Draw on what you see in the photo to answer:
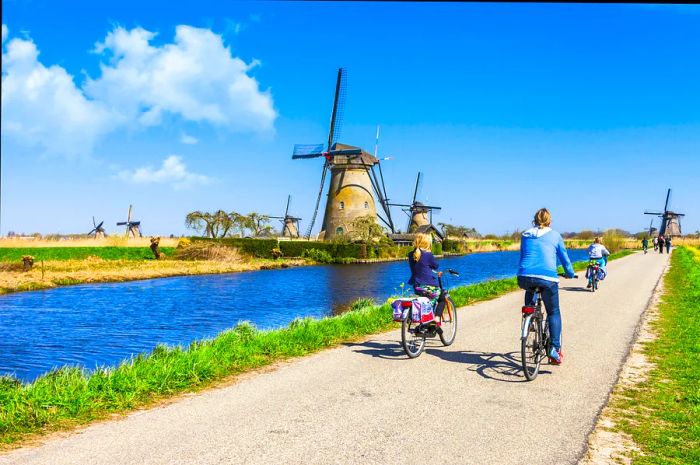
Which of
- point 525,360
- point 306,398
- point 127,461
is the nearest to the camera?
point 127,461

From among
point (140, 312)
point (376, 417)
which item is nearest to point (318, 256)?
point (140, 312)

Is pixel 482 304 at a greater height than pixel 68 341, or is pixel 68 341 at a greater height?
pixel 482 304

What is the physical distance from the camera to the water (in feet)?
39.9

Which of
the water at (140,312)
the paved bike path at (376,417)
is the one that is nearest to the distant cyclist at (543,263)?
the paved bike path at (376,417)

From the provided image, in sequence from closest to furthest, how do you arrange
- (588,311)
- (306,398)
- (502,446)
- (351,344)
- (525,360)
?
(502,446) → (306,398) → (525,360) → (351,344) → (588,311)

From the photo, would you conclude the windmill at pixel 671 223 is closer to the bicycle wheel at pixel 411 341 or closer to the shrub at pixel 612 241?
the shrub at pixel 612 241

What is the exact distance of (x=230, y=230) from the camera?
61469 millimetres

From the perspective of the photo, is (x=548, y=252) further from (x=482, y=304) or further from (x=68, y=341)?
(x=68, y=341)

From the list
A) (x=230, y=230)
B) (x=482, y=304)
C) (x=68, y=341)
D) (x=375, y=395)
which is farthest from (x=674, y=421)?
(x=230, y=230)

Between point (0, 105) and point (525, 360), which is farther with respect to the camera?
point (525, 360)

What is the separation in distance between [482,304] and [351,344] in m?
6.59

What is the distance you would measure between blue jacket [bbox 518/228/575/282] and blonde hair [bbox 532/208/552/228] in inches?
3.0

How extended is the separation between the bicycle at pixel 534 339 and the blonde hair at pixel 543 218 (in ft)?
2.70

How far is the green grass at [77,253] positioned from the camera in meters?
38.3
